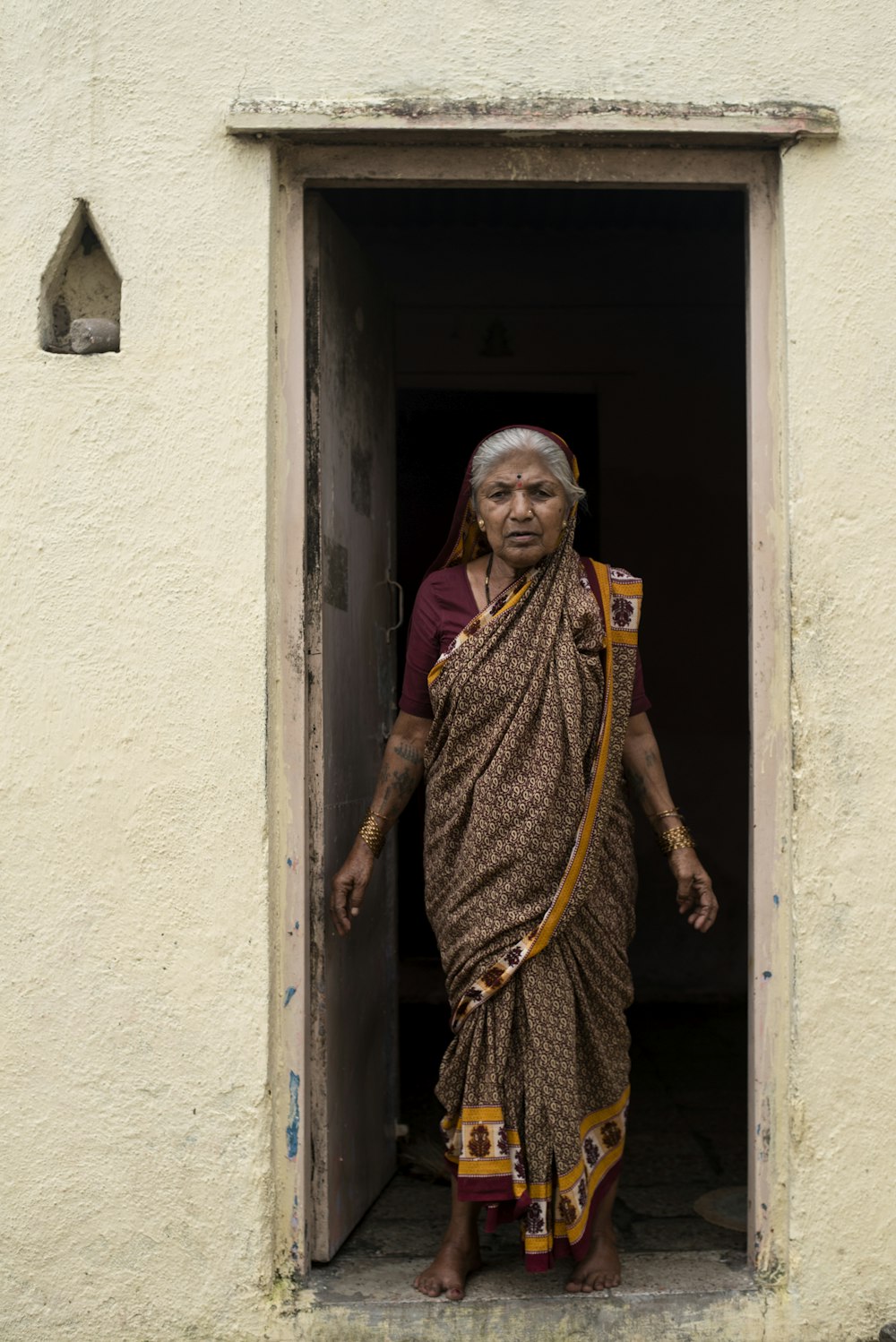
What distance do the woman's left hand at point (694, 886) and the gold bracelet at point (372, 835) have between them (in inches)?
27.5

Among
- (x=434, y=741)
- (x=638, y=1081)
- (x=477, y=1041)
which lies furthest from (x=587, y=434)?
(x=477, y=1041)

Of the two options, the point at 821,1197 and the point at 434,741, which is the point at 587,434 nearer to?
the point at 434,741

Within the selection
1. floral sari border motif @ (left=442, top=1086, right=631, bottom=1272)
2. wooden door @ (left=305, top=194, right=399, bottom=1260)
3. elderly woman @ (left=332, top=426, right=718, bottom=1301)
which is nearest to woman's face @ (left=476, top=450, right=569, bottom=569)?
elderly woman @ (left=332, top=426, right=718, bottom=1301)

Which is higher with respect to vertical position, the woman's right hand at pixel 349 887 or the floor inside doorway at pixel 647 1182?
the woman's right hand at pixel 349 887

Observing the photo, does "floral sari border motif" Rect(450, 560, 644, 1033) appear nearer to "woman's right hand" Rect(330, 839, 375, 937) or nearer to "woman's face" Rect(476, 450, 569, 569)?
"woman's face" Rect(476, 450, 569, 569)

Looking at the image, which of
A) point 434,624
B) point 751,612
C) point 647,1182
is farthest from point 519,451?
point 647,1182

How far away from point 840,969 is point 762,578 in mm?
891

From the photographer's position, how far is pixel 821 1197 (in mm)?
2783

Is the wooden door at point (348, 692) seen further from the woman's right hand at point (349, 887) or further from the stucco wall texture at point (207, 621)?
the stucco wall texture at point (207, 621)

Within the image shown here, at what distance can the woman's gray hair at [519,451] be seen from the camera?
302cm

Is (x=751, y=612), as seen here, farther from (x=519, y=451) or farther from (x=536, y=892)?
(x=536, y=892)

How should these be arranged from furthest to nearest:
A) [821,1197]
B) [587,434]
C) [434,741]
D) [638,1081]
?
1. [587,434]
2. [638,1081]
3. [434,741]
4. [821,1197]

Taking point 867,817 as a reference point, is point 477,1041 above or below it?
below

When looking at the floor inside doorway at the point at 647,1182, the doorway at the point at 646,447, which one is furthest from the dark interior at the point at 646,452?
the floor inside doorway at the point at 647,1182
